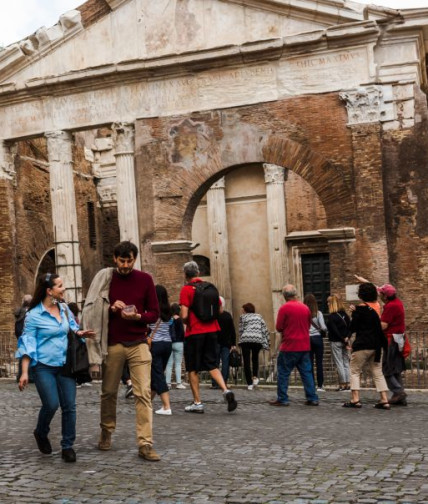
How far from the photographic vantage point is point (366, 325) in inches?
371

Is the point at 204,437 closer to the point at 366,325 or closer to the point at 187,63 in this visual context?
the point at 366,325

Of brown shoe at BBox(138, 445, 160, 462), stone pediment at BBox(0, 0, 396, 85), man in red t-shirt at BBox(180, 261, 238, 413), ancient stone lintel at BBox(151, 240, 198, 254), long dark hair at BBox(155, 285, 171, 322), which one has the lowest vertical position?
brown shoe at BBox(138, 445, 160, 462)

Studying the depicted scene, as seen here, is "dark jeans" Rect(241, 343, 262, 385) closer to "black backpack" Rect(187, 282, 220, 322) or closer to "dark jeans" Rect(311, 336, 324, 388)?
"dark jeans" Rect(311, 336, 324, 388)

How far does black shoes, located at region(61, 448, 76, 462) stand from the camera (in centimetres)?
616

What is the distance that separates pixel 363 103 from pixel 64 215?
6514mm

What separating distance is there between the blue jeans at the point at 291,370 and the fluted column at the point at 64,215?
774 cm

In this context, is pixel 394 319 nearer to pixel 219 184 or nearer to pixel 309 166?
pixel 309 166

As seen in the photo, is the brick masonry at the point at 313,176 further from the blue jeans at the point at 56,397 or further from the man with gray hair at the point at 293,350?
the blue jeans at the point at 56,397

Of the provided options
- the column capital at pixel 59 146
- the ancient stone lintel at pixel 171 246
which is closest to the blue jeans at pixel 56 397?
the ancient stone lintel at pixel 171 246

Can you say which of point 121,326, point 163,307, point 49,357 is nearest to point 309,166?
point 163,307

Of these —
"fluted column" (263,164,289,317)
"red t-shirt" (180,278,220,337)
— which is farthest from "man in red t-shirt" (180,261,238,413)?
"fluted column" (263,164,289,317)

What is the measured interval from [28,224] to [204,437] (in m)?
12.7

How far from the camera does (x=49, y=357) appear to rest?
629 cm

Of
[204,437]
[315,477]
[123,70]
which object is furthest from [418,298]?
[315,477]
